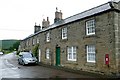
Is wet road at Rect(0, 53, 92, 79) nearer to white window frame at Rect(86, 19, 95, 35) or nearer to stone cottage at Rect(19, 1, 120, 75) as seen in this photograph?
stone cottage at Rect(19, 1, 120, 75)

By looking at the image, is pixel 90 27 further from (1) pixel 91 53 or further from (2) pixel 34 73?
(2) pixel 34 73

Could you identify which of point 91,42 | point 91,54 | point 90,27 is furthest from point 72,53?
point 90,27

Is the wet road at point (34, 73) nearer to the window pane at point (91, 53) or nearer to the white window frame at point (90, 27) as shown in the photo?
the window pane at point (91, 53)

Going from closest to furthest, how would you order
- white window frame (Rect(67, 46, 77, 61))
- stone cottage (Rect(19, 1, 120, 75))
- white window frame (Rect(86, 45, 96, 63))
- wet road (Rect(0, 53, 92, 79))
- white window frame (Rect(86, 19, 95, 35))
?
wet road (Rect(0, 53, 92, 79)), stone cottage (Rect(19, 1, 120, 75)), white window frame (Rect(86, 45, 96, 63)), white window frame (Rect(86, 19, 95, 35)), white window frame (Rect(67, 46, 77, 61))

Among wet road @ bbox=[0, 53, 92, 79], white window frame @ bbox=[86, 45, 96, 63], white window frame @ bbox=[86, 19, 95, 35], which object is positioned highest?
white window frame @ bbox=[86, 19, 95, 35]

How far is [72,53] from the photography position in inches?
874

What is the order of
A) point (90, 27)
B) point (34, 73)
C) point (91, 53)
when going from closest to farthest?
point (34, 73) → point (91, 53) → point (90, 27)

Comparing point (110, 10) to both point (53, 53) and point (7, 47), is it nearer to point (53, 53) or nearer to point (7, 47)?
point (53, 53)

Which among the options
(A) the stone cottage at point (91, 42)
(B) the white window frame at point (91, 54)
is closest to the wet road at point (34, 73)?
(A) the stone cottage at point (91, 42)

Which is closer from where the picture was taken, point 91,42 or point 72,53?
point 91,42

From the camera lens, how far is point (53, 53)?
89.9 feet

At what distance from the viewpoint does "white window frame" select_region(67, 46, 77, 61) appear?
21734 mm

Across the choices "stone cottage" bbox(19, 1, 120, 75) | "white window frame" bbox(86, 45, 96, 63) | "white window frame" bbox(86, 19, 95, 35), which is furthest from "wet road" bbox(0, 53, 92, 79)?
"white window frame" bbox(86, 19, 95, 35)

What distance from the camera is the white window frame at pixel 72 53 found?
856 inches
